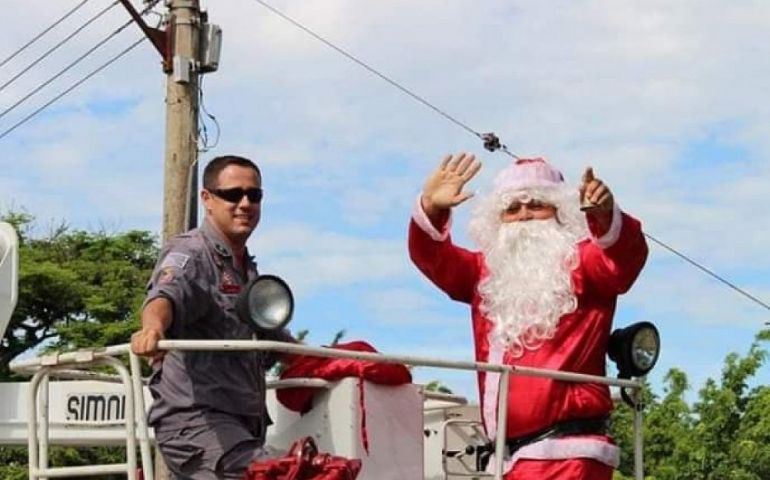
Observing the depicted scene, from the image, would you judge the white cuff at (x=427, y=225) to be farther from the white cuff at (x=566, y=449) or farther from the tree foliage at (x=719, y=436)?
the tree foliage at (x=719, y=436)

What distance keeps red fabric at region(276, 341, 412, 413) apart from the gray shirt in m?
0.17

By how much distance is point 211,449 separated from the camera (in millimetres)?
4930

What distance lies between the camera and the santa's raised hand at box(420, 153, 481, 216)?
18.0 ft

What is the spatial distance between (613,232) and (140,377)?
169 centimetres

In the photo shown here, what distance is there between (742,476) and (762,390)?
1.18m

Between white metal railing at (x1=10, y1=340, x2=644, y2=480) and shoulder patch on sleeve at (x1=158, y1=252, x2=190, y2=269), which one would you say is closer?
white metal railing at (x1=10, y1=340, x2=644, y2=480)

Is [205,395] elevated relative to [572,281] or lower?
lower

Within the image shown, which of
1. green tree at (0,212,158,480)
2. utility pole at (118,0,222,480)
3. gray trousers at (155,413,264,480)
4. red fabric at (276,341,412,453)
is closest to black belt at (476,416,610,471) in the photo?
red fabric at (276,341,412,453)

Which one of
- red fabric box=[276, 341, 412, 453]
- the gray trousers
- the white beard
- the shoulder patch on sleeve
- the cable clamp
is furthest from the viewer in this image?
the cable clamp

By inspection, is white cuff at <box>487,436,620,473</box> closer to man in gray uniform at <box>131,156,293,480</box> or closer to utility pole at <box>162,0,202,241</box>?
man in gray uniform at <box>131,156,293,480</box>

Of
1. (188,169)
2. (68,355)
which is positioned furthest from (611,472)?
(188,169)

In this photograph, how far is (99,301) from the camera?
20.4m

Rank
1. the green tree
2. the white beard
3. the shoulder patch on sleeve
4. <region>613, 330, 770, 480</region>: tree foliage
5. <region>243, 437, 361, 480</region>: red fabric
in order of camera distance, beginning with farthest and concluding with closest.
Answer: the green tree
<region>613, 330, 770, 480</region>: tree foliage
the white beard
the shoulder patch on sleeve
<region>243, 437, 361, 480</region>: red fabric

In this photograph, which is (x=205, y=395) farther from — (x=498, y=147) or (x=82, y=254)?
(x=82, y=254)
